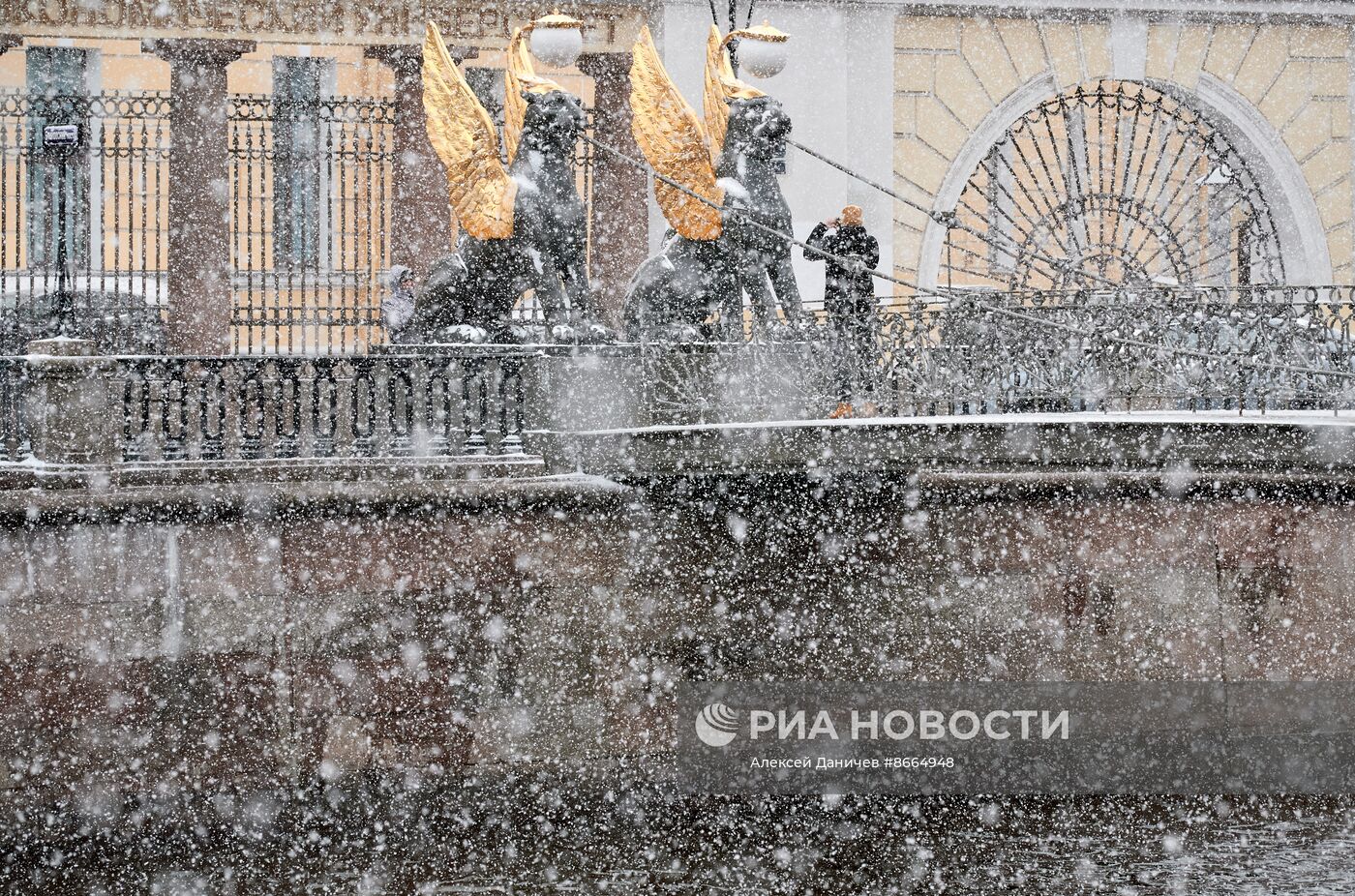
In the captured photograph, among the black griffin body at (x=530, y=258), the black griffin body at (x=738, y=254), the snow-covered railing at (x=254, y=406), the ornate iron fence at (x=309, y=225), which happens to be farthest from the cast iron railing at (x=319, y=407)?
the ornate iron fence at (x=309, y=225)

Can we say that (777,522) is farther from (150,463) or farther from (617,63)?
(617,63)

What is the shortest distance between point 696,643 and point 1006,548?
1.81m

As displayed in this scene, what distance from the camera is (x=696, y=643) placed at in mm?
8773

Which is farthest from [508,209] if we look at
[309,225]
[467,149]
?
[309,225]

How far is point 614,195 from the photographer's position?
14.4 metres

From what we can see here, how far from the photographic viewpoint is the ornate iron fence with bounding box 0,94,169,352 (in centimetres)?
1334

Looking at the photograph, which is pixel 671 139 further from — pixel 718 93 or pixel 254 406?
pixel 254 406

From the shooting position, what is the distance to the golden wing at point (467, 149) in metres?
9.55

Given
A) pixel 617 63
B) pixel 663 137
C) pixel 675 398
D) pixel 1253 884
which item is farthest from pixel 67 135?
pixel 1253 884

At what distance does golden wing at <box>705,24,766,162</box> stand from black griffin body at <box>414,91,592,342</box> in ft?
2.90

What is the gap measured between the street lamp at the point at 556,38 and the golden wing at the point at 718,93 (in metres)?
0.88

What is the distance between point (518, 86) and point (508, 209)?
826 mm

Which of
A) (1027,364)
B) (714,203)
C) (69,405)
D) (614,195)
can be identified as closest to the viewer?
(69,405)

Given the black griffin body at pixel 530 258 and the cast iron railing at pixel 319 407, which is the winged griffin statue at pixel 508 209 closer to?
the black griffin body at pixel 530 258
